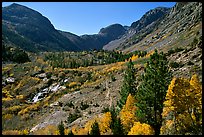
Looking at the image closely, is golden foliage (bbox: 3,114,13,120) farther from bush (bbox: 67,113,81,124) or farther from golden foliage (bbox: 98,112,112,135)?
golden foliage (bbox: 98,112,112,135)

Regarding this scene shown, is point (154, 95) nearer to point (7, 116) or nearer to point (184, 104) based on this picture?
point (184, 104)

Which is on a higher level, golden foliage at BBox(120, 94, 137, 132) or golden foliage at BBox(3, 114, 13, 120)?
golden foliage at BBox(120, 94, 137, 132)

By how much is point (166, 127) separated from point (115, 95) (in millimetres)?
38579

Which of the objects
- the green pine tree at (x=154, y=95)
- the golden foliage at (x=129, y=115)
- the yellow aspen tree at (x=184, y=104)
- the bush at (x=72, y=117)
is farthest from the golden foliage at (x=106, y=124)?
the bush at (x=72, y=117)

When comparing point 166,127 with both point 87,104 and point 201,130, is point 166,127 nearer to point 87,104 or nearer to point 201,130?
point 201,130

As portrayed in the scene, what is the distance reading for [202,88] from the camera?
1564 inches

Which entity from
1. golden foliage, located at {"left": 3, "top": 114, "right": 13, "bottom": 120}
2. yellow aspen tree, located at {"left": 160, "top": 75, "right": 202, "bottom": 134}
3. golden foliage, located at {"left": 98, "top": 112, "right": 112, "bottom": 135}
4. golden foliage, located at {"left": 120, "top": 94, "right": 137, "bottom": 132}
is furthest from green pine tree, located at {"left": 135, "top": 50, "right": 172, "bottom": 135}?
golden foliage, located at {"left": 3, "top": 114, "right": 13, "bottom": 120}

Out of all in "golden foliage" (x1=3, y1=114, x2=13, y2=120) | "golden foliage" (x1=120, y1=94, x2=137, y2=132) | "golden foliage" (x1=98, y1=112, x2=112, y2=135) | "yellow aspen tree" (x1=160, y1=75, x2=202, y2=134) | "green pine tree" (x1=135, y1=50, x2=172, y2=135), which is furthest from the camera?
"golden foliage" (x1=3, y1=114, x2=13, y2=120)

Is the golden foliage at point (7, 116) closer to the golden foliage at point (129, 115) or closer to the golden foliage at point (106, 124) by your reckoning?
the golden foliage at point (106, 124)

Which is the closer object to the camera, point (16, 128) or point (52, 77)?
point (16, 128)

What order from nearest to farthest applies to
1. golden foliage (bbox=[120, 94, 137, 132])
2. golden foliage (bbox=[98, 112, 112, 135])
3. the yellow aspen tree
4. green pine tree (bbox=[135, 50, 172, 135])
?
the yellow aspen tree → green pine tree (bbox=[135, 50, 172, 135]) → golden foliage (bbox=[120, 94, 137, 132]) → golden foliage (bbox=[98, 112, 112, 135])

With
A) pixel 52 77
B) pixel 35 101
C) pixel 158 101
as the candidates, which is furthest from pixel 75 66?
pixel 158 101

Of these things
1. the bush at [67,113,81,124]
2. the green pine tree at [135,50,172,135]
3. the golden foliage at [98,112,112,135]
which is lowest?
the bush at [67,113,81,124]

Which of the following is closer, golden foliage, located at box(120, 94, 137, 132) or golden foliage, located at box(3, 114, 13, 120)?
golden foliage, located at box(120, 94, 137, 132)
